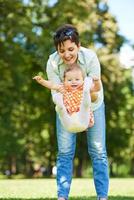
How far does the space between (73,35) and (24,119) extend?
3171 cm

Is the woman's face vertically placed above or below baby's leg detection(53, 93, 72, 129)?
above

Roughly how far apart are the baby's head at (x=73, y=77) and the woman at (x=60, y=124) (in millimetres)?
79

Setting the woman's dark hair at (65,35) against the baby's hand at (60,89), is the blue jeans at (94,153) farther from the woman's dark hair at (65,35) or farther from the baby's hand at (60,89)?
the woman's dark hair at (65,35)

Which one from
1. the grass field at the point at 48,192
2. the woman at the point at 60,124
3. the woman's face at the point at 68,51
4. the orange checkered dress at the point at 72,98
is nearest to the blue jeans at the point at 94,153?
the woman at the point at 60,124

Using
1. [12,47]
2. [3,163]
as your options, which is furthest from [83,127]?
[3,163]

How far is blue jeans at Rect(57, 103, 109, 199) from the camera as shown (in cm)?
589

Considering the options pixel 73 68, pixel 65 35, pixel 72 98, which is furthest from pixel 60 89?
pixel 65 35

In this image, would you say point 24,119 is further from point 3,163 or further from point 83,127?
point 83,127

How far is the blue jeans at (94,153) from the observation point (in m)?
5.89

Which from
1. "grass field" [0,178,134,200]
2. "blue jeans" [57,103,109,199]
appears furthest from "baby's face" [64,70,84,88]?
"grass field" [0,178,134,200]

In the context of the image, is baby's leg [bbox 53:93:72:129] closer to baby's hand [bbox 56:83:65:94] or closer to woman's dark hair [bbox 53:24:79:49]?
baby's hand [bbox 56:83:65:94]

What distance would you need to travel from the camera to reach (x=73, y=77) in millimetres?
5652

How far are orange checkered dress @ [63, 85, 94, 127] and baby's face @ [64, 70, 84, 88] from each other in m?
0.04

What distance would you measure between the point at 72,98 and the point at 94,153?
0.77 m
